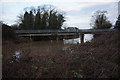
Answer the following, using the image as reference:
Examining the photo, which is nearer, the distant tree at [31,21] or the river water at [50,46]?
the river water at [50,46]

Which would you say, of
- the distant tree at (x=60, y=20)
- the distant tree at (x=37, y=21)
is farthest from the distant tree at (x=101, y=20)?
the distant tree at (x=37, y=21)

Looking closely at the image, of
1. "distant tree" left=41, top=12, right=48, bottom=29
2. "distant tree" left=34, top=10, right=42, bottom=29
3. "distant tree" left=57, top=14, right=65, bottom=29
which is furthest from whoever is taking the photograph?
"distant tree" left=57, top=14, right=65, bottom=29

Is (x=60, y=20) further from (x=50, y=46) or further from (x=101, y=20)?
(x=50, y=46)

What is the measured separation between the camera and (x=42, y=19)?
28312 millimetres

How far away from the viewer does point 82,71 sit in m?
3.39

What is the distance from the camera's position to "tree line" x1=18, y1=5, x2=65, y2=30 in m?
26.8

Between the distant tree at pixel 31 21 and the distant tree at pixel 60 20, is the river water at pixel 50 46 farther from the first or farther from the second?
the distant tree at pixel 60 20

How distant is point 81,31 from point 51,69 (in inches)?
888

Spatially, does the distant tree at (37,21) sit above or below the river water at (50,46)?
above

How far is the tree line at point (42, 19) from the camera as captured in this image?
26.8 meters

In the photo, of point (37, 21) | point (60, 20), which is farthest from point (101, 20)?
point (37, 21)

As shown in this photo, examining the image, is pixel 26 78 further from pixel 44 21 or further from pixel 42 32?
pixel 44 21

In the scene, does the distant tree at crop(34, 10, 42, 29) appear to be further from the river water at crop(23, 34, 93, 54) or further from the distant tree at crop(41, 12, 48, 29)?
the river water at crop(23, 34, 93, 54)

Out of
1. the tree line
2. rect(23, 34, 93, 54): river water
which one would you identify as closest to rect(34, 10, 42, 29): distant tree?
the tree line
